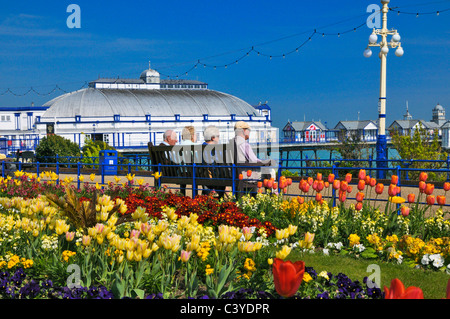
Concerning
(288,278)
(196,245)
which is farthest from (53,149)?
(288,278)

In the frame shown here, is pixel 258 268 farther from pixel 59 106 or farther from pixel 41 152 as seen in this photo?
pixel 59 106

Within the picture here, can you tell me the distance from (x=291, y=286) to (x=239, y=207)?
15.2 ft

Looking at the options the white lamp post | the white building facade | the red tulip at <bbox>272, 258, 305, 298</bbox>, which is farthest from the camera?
the white building facade

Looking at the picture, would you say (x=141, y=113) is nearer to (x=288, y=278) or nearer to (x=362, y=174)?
(x=362, y=174)

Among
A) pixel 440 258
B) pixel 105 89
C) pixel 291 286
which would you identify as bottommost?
pixel 440 258

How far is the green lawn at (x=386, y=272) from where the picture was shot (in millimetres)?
4277

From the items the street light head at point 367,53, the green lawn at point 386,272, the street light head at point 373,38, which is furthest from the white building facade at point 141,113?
the green lawn at point 386,272

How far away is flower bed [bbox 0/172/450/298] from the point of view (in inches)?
137

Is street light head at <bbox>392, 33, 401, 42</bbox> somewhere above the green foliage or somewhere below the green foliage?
above

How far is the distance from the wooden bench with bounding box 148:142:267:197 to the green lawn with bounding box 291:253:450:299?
316 centimetres

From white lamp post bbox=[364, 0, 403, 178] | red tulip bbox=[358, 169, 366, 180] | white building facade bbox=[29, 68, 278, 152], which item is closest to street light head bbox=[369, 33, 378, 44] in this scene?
white lamp post bbox=[364, 0, 403, 178]

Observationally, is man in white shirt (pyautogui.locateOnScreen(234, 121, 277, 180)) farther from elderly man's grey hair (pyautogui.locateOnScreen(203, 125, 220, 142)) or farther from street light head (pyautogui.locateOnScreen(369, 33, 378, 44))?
street light head (pyautogui.locateOnScreen(369, 33, 378, 44))
